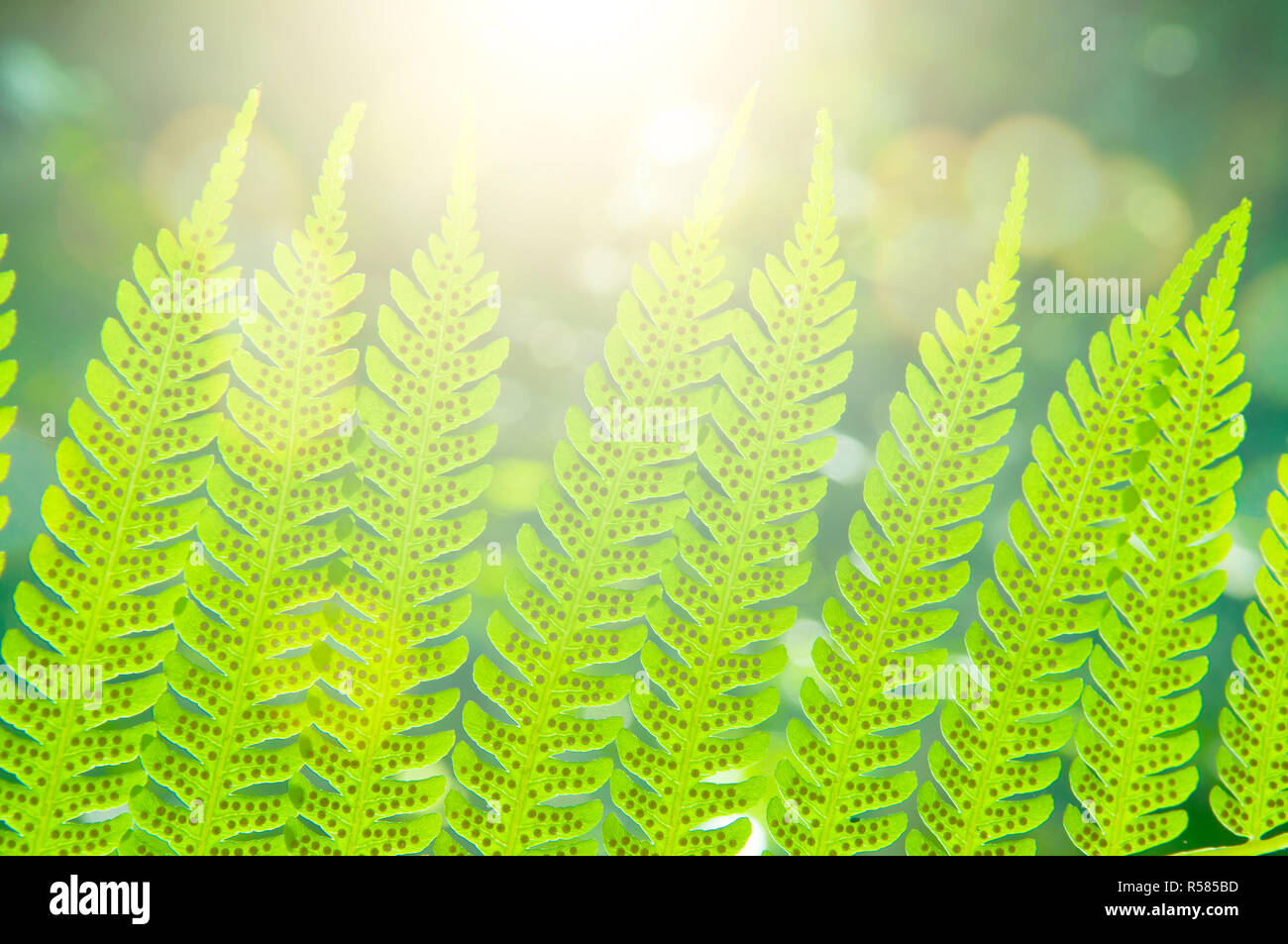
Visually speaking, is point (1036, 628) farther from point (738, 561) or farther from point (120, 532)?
point (120, 532)

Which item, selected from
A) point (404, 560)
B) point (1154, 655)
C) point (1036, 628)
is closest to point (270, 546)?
point (404, 560)

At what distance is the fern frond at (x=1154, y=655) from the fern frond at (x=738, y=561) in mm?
508

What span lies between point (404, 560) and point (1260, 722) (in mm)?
1339

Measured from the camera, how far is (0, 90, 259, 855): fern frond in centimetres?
115

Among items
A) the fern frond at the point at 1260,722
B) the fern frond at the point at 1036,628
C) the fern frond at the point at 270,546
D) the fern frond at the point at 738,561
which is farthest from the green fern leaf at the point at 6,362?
the fern frond at the point at 1260,722

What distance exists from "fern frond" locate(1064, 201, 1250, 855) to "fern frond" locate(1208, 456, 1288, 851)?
0.11 metres

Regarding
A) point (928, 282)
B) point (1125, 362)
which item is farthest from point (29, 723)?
point (928, 282)

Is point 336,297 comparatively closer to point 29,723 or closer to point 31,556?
point 31,556

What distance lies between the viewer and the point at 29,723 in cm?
115

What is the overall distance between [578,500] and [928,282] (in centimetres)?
241

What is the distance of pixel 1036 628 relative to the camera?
127 centimetres

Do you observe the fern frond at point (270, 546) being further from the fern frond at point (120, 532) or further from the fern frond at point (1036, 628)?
the fern frond at point (1036, 628)

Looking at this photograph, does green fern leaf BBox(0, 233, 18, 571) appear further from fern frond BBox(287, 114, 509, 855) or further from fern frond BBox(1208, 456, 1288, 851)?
fern frond BBox(1208, 456, 1288, 851)

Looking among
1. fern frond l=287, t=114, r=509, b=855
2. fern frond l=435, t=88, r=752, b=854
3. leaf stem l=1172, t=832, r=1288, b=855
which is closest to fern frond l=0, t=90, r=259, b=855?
fern frond l=287, t=114, r=509, b=855
